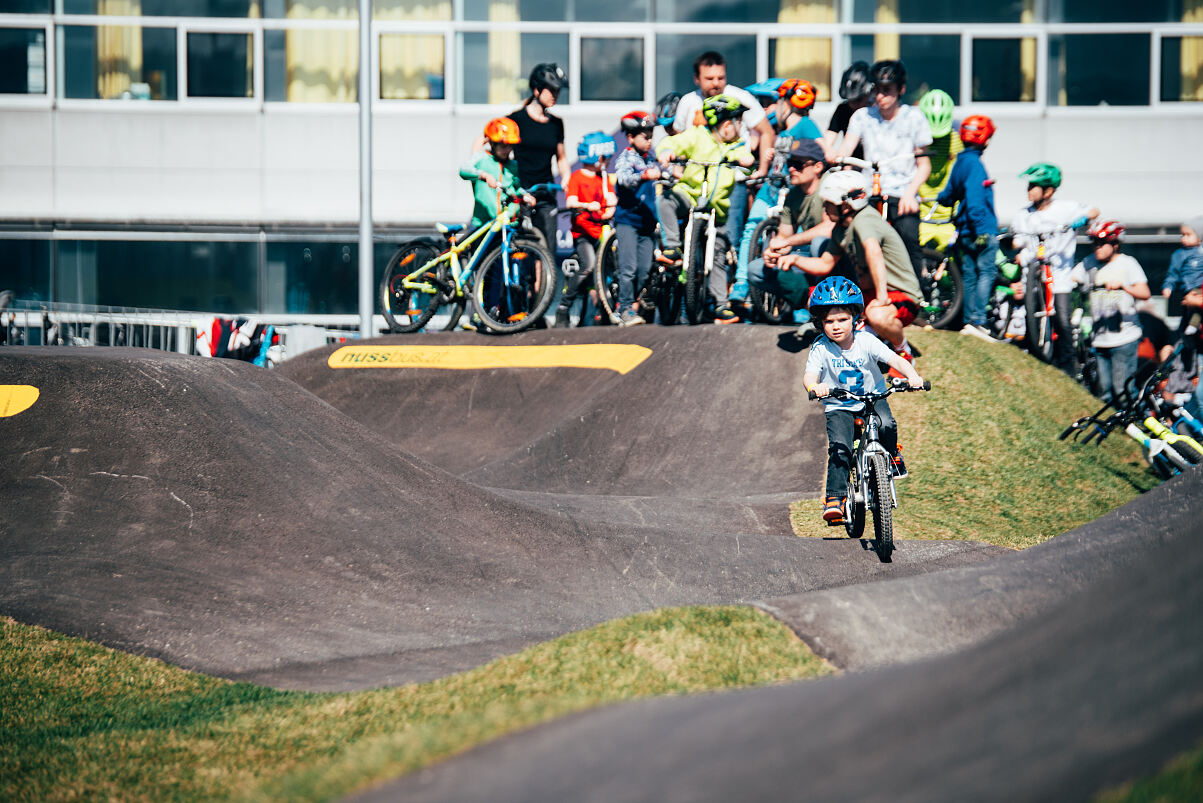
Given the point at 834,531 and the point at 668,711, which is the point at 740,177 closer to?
the point at 834,531

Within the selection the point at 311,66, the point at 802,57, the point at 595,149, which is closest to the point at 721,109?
the point at 595,149

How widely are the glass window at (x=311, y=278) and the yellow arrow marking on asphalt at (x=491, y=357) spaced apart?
200 inches

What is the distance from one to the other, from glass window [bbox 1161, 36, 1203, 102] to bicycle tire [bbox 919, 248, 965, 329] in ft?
33.0

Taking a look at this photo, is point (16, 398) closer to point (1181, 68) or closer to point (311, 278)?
point (311, 278)

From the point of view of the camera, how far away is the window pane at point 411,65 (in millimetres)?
18406

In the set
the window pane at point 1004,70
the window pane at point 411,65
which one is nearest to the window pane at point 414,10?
the window pane at point 411,65

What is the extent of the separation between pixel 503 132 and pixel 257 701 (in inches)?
310

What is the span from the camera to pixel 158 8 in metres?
18.3

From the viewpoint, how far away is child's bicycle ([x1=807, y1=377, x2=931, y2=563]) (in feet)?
20.8

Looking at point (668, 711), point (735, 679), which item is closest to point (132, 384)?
point (735, 679)

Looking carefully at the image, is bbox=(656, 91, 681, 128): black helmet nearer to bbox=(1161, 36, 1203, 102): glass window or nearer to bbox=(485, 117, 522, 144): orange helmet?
bbox=(485, 117, 522, 144): orange helmet

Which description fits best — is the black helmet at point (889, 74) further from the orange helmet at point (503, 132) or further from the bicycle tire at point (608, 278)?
the orange helmet at point (503, 132)

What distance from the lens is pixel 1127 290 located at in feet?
36.6

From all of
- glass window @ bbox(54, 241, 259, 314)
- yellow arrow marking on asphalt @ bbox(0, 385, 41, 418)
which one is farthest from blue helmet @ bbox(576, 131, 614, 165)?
glass window @ bbox(54, 241, 259, 314)
